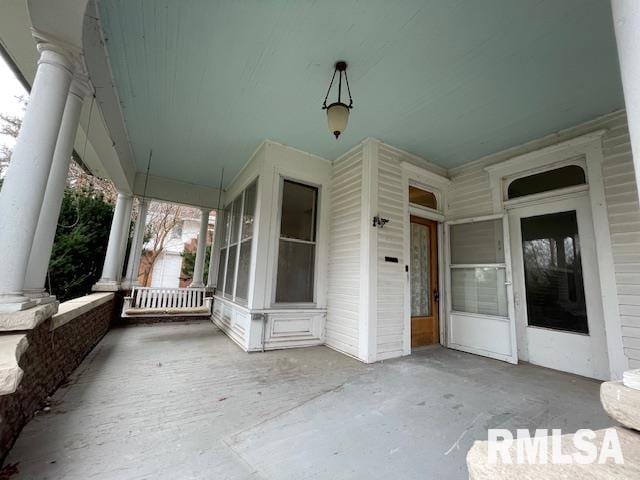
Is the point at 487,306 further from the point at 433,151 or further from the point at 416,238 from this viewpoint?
the point at 433,151

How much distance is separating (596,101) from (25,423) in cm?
584

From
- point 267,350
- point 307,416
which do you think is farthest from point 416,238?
point 307,416

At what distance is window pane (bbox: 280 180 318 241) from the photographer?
4251 millimetres

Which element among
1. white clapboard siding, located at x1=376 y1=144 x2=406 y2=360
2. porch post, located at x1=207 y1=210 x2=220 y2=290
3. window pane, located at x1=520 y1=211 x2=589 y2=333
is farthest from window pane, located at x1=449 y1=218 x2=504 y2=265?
porch post, located at x1=207 y1=210 x2=220 y2=290

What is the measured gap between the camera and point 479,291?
13.5 ft

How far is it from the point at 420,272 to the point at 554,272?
1.71m

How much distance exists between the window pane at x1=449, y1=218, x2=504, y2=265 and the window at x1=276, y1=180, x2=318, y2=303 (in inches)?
94.6

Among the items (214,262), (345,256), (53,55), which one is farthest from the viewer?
(214,262)

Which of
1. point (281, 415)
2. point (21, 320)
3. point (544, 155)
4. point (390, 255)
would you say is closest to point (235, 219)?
point (390, 255)

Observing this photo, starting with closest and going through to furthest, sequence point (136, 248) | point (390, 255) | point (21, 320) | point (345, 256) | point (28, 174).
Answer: point (21, 320), point (28, 174), point (390, 255), point (345, 256), point (136, 248)

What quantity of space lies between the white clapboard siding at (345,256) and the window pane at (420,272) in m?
1.14

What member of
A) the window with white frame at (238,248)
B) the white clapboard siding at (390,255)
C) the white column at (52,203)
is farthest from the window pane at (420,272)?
the white column at (52,203)

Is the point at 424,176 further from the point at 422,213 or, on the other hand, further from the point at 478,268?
the point at 478,268

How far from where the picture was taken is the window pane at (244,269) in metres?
4.25
